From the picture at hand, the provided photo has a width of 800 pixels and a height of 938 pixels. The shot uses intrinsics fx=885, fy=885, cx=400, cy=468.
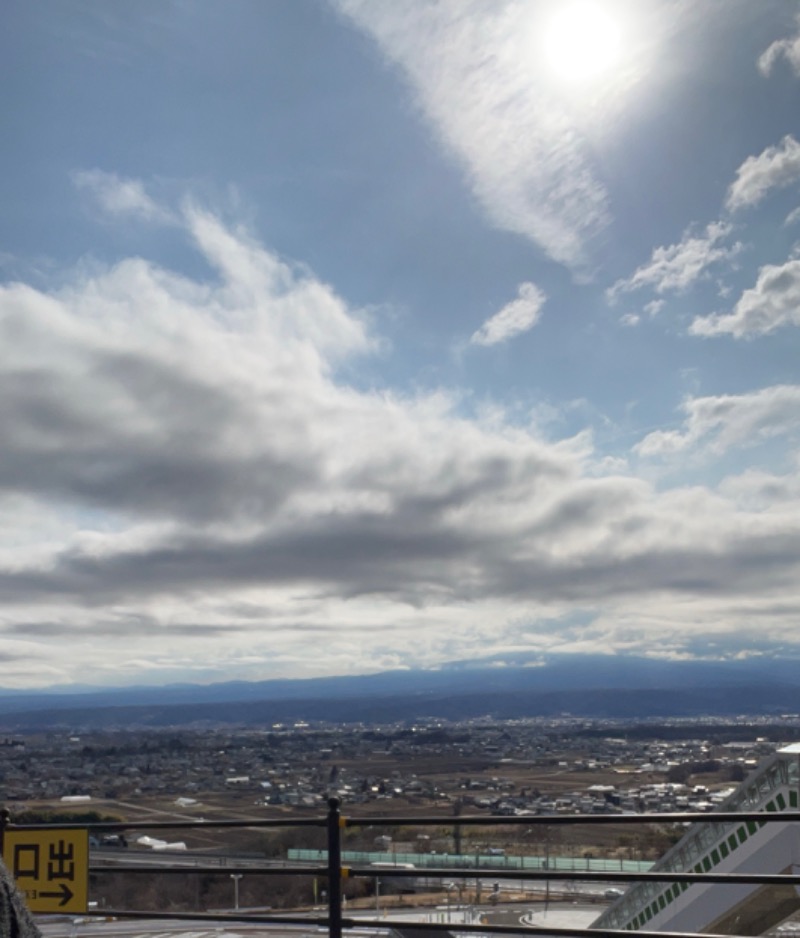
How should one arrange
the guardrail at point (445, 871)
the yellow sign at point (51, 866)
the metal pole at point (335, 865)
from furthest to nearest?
the yellow sign at point (51, 866) → the metal pole at point (335, 865) → the guardrail at point (445, 871)

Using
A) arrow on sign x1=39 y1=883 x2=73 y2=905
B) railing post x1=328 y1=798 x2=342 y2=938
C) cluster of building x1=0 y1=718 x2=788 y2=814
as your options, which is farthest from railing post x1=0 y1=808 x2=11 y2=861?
cluster of building x1=0 y1=718 x2=788 y2=814

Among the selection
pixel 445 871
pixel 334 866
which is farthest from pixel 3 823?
pixel 445 871

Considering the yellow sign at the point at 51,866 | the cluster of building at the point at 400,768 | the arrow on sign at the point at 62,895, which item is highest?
the yellow sign at the point at 51,866

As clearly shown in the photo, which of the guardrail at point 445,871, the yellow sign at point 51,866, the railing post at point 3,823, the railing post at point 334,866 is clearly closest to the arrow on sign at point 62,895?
the yellow sign at point 51,866

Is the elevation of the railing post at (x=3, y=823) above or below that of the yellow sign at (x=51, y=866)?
above

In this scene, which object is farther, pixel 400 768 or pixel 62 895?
pixel 400 768

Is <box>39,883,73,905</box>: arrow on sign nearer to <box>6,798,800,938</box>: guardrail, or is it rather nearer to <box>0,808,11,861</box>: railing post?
<box>6,798,800,938</box>: guardrail

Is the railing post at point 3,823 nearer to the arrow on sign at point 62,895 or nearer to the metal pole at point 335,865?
A: the arrow on sign at point 62,895

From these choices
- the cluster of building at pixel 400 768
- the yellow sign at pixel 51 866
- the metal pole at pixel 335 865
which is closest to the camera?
the metal pole at pixel 335 865

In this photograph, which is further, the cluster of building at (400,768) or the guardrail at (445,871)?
the cluster of building at (400,768)

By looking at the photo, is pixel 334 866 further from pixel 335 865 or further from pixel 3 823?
pixel 3 823
